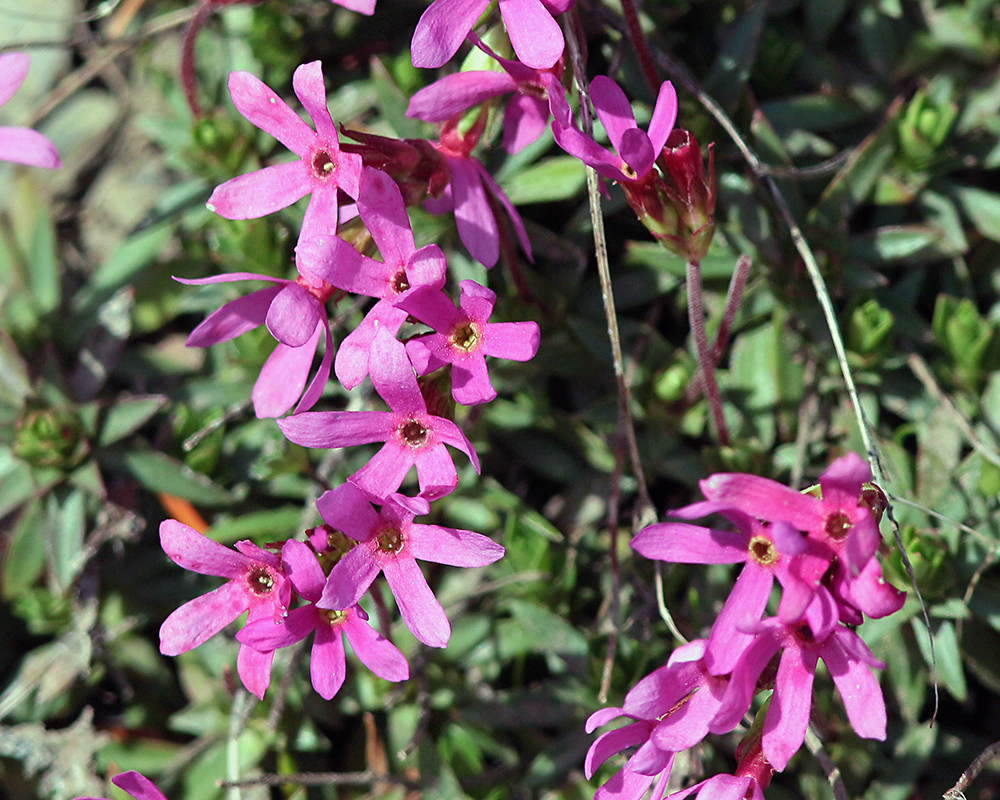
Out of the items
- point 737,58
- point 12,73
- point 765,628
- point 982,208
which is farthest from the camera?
point 982,208

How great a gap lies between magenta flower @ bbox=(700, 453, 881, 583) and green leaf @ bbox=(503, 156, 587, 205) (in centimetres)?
101

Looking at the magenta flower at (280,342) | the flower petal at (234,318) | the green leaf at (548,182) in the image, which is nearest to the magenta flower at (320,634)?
the magenta flower at (280,342)

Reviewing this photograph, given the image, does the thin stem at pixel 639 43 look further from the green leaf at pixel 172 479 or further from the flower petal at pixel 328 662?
the green leaf at pixel 172 479

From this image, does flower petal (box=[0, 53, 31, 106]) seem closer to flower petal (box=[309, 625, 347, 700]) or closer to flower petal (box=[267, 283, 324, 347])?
flower petal (box=[267, 283, 324, 347])

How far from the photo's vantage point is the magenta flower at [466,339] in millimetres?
1520

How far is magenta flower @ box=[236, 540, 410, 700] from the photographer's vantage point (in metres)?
1.52

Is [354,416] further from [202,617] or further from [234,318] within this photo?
[202,617]

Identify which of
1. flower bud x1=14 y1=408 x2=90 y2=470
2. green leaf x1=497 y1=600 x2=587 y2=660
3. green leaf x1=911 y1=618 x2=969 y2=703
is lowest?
green leaf x1=497 y1=600 x2=587 y2=660

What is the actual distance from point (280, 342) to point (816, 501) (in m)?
0.97

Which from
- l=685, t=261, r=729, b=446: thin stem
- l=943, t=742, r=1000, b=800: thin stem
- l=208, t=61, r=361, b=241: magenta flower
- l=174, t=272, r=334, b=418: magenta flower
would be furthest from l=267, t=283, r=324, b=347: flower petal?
l=943, t=742, r=1000, b=800: thin stem

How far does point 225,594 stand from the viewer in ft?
5.46

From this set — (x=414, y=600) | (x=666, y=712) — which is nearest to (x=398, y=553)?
(x=414, y=600)

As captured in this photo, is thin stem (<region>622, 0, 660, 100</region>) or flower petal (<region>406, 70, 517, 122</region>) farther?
thin stem (<region>622, 0, 660, 100</region>)

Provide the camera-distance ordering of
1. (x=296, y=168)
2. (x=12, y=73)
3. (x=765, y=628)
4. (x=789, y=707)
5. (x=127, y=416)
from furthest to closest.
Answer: (x=127, y=416)
(x=12, y=73)
(x=296, y=168)
(x=789, y=707)
(x=765, y=628)
